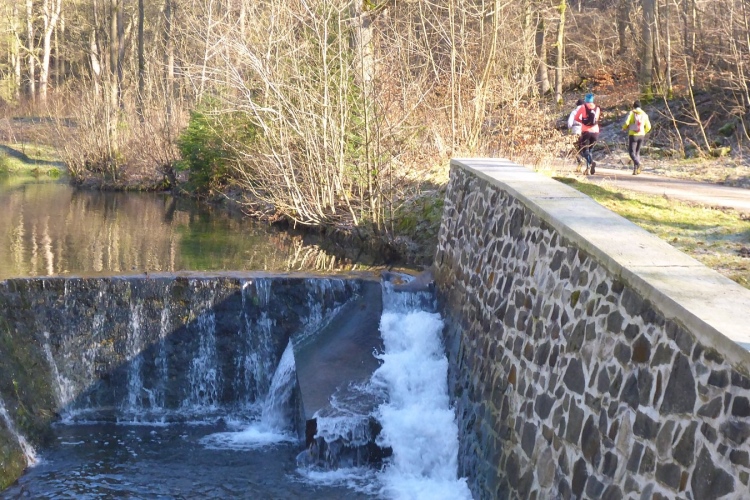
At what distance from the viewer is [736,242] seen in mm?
9422

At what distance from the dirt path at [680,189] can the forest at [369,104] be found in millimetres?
1340

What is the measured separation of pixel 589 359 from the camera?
5180mm

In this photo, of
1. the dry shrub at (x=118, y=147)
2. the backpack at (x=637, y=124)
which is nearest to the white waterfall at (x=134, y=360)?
the backpack at (x=637, y=124)

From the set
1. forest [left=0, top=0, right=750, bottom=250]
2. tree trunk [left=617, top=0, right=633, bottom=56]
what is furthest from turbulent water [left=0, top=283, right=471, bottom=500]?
tree trunk [left=617, top=0, right=633, bottom=56]

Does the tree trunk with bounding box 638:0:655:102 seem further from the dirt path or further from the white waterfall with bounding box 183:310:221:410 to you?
the white waterfall with bounding box 183:310:221:410

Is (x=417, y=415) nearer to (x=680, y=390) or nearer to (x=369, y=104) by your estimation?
(x=680, y=390)

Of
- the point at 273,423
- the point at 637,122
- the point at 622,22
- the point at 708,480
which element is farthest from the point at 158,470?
the point at 622,22

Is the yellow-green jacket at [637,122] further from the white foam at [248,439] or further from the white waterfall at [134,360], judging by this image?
the white waterfall at [134,360]

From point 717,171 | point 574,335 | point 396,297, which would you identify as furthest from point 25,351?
point 717,171

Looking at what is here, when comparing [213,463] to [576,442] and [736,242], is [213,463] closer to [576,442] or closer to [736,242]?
[576,442]

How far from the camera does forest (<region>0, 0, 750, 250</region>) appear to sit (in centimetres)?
1522

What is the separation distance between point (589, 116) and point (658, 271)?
12115 mm

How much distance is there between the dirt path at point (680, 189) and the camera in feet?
39.9

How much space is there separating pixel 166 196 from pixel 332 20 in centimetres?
1118
